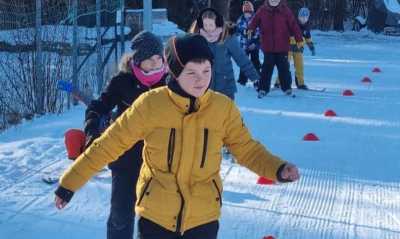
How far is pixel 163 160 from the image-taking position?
3.23 metres

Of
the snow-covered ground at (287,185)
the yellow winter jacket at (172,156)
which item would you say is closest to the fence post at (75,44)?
the snow-covered ground at (287,185)

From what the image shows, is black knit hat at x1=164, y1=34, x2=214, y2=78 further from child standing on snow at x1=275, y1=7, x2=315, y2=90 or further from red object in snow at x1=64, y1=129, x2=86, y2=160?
child standing on snow at x1=275, y1=7, x2=315, y2=90

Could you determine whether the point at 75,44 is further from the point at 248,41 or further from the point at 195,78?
the point at 195,78

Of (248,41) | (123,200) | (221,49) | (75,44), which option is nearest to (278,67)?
(248,41)

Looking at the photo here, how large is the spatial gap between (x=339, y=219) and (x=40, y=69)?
5865 millimetres

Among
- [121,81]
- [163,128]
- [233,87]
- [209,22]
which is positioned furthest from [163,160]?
[233,87]

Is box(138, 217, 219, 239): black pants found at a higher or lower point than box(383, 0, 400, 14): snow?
higher

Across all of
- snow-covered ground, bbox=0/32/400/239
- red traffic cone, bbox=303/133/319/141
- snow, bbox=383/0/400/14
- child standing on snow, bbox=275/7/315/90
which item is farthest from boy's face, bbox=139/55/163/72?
snow, bbox=383/0/400/14

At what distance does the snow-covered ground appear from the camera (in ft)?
17.7

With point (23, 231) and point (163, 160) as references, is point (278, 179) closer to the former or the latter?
point (163, 160)

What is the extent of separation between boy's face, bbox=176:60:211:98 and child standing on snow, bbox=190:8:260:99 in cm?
303

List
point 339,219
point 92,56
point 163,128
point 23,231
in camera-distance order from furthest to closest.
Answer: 1. point 92,56
2. point 339,219
3. point 23,231
4. point 163,128

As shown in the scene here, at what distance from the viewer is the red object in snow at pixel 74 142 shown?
4102 millimetres

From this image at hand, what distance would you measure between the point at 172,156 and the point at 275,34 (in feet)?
29.2
